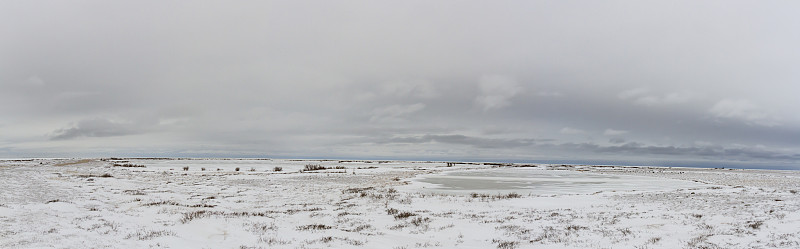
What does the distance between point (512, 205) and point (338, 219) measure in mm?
11063

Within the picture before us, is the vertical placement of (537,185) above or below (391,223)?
above

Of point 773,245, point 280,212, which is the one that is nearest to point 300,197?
point 280,212

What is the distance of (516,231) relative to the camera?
16.7 metres

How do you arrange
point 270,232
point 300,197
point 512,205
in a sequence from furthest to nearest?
point 300,197, point 512,205, point 270,232

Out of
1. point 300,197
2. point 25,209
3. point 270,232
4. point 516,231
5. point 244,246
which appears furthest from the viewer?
point 300,197

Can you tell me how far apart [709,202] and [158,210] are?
3040cm

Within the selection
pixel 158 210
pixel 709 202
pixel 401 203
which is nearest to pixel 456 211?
pixel 401 203

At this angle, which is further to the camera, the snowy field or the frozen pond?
the frozen pond

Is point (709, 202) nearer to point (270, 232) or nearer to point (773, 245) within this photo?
point (773, 245)

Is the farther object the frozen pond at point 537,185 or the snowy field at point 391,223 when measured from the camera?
the frozen pond at point 537,185

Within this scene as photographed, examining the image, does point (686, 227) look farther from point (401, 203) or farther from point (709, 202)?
point (401, 203)

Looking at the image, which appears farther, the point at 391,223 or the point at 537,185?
the point at 537,185

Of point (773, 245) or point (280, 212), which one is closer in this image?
point (773, 245)

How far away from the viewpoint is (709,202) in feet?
84.5
